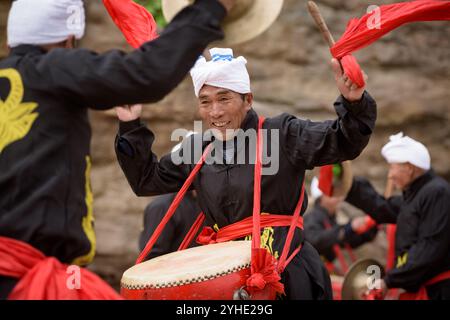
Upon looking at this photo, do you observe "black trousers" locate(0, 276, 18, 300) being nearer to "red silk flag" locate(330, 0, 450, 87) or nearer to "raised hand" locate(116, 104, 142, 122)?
"raised hand" locate(116, 104, 142, 122)

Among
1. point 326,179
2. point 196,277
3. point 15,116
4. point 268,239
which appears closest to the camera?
point 15,116

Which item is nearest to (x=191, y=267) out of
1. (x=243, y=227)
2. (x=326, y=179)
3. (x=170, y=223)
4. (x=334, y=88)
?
(x=243, y=227)

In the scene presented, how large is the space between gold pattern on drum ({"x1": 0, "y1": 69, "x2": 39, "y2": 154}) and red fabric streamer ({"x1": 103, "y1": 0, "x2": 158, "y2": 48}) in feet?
3.66

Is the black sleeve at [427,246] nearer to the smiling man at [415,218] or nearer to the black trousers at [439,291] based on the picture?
the smiling man at [415,218]

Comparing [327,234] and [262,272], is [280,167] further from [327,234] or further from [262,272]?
[327,234]

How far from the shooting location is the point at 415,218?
244 inches

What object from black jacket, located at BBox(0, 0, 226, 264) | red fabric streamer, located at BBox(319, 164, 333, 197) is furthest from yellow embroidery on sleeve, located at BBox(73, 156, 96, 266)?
red fabric streamer, located at BBox(319, 164, 333, 197)

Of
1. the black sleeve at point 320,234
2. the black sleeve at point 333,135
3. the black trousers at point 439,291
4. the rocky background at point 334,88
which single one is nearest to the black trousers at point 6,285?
the black sleeve at point 333,135

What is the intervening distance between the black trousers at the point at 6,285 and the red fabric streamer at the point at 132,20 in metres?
1.49

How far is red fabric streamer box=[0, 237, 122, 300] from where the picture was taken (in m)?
2.61

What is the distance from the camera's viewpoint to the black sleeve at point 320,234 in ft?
27.4

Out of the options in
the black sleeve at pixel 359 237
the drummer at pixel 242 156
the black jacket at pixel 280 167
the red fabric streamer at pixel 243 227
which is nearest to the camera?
the black jacket at pixel 280 167

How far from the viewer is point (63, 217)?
271 centimetres

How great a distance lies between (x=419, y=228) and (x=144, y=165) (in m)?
2.76
